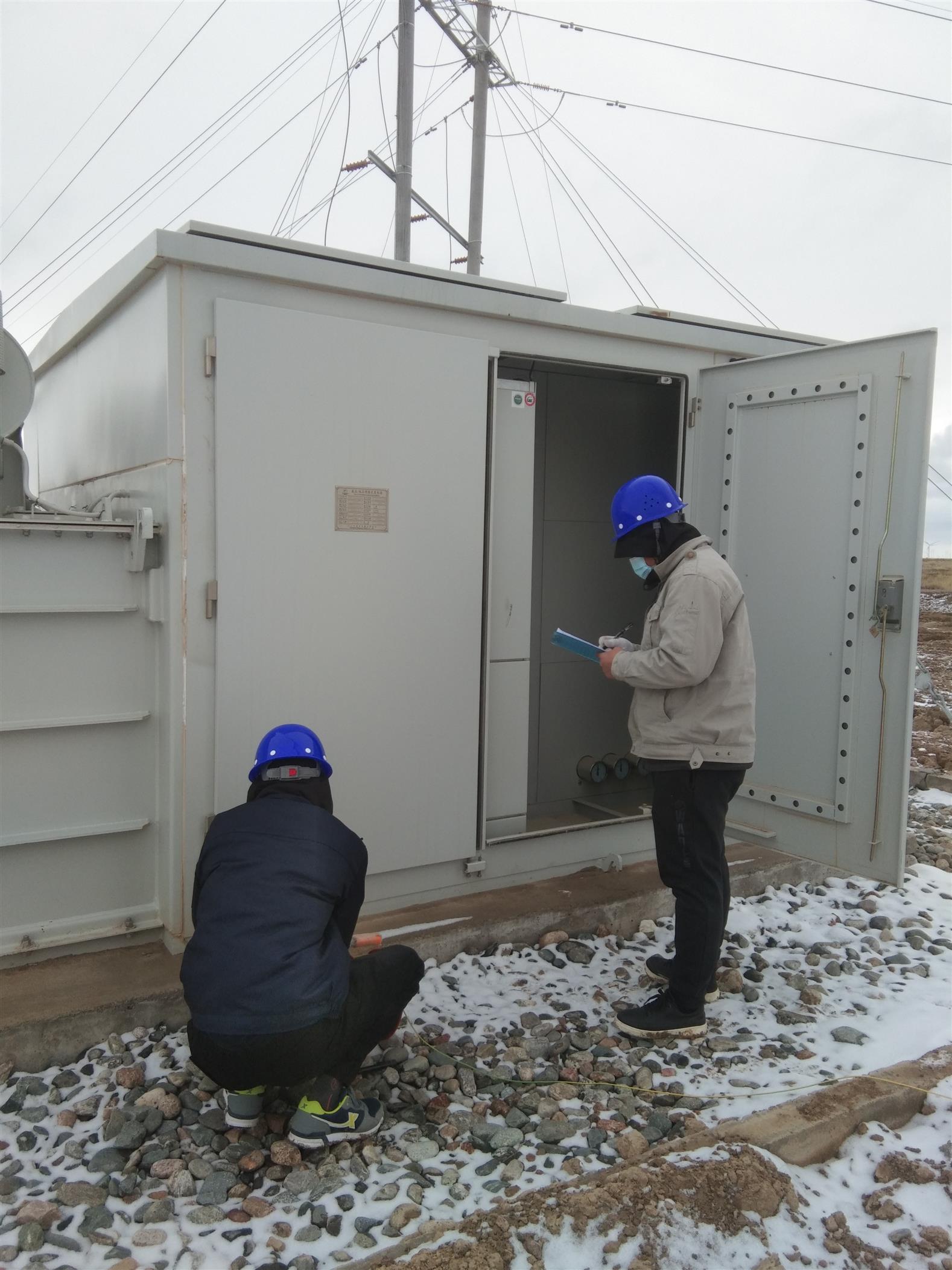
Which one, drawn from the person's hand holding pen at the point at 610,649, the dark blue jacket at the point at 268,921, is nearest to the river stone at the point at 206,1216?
the dark blue jacket at the point at 268,921

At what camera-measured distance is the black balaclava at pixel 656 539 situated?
3.26 m

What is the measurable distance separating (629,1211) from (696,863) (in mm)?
1159

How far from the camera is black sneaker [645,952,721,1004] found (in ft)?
11.7

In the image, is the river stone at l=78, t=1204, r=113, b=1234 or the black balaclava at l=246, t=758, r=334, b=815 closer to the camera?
the river stone at l=78, t=1204, r=113, b=1234

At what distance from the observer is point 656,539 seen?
3281 mm

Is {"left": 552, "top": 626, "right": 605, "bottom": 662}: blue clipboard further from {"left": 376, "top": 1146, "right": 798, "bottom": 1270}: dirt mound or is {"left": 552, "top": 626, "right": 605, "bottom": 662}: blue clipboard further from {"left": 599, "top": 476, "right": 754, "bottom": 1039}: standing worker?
{"left": 376, "top": 1146, "right": 798, "bottom": 1270}: dirt mound

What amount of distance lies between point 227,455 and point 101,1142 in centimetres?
215

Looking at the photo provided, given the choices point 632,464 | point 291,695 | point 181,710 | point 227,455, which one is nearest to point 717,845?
point 291,695

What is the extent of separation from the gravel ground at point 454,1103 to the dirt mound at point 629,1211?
0.11m

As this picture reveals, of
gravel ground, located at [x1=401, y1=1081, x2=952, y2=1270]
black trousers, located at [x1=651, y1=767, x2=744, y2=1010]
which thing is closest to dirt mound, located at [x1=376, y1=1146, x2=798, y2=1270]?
gravel ground, located at [x1=401, y1=1081, x2=952, y2=1270]

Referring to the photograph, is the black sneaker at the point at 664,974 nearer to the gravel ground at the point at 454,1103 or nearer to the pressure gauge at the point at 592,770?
the gravel ground at the point at 454,1103

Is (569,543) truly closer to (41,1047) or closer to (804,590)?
(804,590)

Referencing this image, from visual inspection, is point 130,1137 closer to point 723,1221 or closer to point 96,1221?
point 96,1221

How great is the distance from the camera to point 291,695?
360 centimetres
